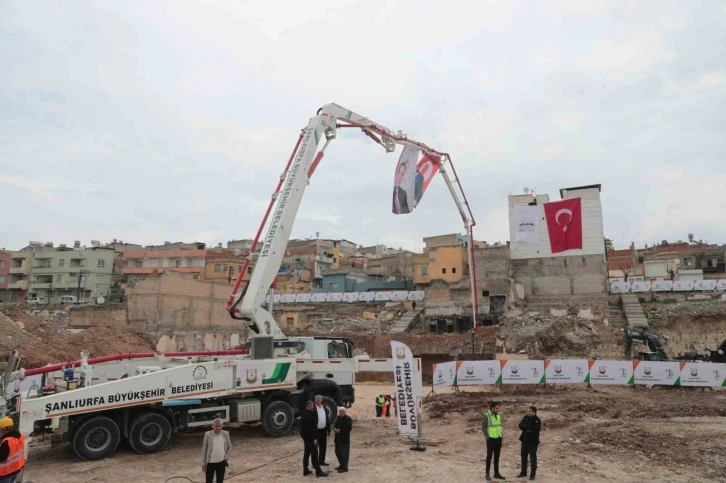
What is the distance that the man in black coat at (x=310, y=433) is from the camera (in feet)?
32.1

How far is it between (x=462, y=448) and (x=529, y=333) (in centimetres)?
2516

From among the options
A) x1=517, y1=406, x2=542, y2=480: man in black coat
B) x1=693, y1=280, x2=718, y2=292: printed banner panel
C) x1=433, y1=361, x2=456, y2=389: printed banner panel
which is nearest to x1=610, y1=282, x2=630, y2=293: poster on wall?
x1=693, y1=280, x2=718, y2=292: printed banner panel

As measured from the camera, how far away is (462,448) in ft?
41.2

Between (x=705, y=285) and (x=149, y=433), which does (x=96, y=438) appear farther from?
(x=705, y=285)

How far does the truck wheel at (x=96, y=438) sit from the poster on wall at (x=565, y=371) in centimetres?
1791

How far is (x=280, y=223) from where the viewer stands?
1514 cm

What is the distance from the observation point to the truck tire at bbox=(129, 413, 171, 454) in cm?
1184

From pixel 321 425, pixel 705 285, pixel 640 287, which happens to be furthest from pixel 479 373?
pixel 705 285

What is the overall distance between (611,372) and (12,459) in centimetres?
2216

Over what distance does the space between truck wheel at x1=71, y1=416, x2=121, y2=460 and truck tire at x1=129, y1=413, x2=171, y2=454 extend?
0.35 meters

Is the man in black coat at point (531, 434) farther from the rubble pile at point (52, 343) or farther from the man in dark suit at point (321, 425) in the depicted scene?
the rubble pile at point (52, 343)

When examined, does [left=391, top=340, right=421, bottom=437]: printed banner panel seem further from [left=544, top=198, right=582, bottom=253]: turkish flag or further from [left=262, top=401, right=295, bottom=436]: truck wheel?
[left=544, top=198, right=582, bottom=253]: turkish flag

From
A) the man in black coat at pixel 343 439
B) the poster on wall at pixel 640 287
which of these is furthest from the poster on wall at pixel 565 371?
the poster on wall at pixel 640 287

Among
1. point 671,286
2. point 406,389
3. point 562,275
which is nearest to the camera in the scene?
point 406,389
